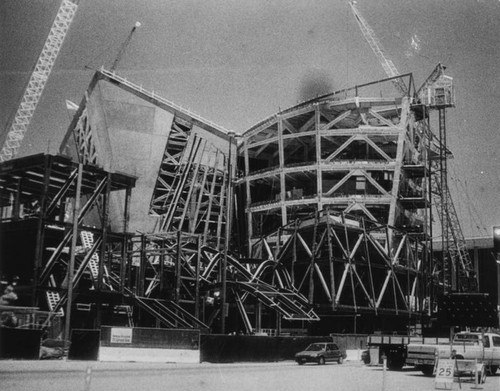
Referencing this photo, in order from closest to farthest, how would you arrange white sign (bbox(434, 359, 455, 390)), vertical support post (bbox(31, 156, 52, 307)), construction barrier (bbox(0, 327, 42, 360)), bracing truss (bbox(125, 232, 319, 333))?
white sign (bbox(434, 359, 455, 390)) → construction barrier (bbox(0, 327, 42, 360)) → vertical support post (bbox(31, 156, 52, 307)) → bracing truss (bbox(125, 232, 319, 333))

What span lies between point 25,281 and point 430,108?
67.1 meters

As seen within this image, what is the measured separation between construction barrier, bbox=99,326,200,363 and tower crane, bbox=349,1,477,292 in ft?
201

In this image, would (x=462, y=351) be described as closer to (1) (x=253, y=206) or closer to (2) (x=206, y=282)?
(2) (x=206, y=282)

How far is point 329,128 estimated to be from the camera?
262ft

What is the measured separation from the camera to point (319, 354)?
3512 cm

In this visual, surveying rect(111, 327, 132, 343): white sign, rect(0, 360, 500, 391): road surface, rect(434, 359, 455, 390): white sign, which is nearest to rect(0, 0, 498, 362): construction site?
rect(111, 327, 132, 343): white sign

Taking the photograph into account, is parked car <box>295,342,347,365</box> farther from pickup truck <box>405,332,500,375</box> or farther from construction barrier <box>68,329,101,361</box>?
construction barrier <box>68,329,101,361</box>

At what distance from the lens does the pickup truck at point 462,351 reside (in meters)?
26.2

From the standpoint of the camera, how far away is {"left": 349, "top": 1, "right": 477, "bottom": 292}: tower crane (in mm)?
89125

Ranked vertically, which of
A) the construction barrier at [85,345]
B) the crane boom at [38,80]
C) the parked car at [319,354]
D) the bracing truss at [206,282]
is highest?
the crane boom at [38,80]

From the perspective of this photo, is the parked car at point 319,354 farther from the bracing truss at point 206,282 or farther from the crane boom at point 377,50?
the crane boom at point 377,50

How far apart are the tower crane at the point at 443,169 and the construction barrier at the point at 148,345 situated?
61190 mm

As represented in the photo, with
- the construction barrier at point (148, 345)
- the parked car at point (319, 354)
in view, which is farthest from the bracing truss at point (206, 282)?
the construction barrier at point (148, 345)

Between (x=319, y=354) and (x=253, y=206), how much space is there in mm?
50952
